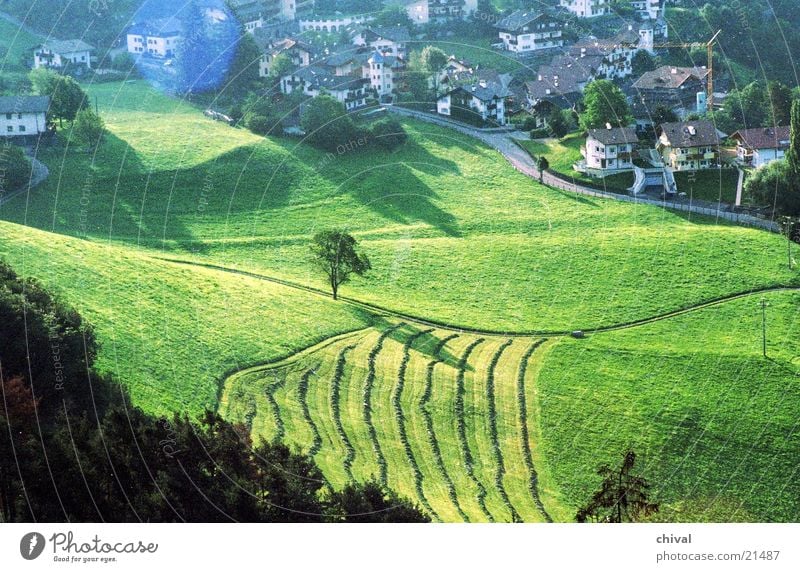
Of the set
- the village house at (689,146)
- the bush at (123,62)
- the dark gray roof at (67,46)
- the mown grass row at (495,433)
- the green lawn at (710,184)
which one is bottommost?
the mown grass row at (495,433)

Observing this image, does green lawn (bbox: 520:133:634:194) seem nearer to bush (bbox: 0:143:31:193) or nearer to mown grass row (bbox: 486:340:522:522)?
mown grass row (bbox: 486:340:522:522)

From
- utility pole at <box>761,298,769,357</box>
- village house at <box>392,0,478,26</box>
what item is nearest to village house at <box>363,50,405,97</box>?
village house at <box>392,0,478,26</box>

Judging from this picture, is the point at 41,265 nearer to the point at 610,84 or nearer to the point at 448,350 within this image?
the point at 448,350

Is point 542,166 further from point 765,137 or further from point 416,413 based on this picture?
point 416,413

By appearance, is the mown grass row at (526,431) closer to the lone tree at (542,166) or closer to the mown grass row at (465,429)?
the mown grass row at (465,429)

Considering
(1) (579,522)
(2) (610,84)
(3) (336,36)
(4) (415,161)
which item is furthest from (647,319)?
(3) (336,36)

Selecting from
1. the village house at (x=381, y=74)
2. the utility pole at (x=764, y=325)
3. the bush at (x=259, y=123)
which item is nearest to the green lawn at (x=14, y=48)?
the bush at (x=259, y=123)
